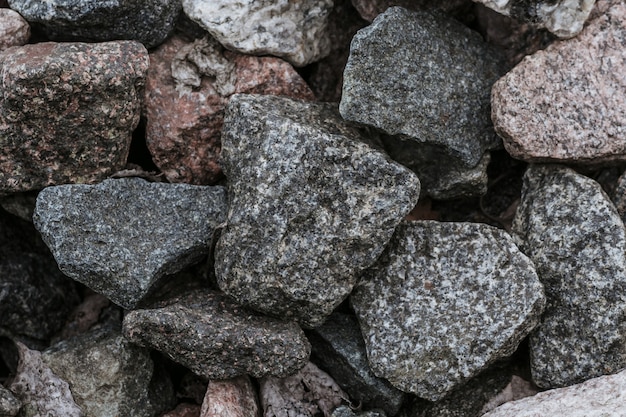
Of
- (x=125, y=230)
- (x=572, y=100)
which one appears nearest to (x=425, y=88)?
(x=572, y=100)

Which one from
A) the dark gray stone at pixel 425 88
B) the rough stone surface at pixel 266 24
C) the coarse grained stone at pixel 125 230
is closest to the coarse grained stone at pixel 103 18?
the rough stone surface at pixel 266 24

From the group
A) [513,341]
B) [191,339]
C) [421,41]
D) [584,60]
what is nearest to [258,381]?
[191,339]

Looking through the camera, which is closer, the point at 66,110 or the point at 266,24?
the point at 66,110

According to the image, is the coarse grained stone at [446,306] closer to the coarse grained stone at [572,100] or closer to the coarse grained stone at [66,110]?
the coarse grained stone at [572,100]

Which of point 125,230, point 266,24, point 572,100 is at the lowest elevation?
point 125,230

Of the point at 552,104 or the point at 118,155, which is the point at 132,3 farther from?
the point at 552,104

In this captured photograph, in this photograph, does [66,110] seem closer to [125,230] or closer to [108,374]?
[125,230]

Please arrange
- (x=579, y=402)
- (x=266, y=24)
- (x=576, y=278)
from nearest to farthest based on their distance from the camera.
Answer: (x=579, y=402) → (x=576, y=278) → (x=266, y=24)
